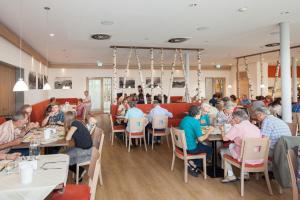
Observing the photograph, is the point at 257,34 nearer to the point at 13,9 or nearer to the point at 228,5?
the point at 228,5

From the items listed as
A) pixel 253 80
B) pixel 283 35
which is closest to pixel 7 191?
pixel 283 35

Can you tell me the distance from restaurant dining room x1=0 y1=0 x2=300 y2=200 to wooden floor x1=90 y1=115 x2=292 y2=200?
0.7 inches

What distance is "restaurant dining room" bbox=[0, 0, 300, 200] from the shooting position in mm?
2949

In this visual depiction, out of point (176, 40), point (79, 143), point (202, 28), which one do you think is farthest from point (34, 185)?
point (176, 40)

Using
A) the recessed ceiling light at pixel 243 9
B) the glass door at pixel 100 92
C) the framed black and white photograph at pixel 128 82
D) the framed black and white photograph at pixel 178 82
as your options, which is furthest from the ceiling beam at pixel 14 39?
the framed black and white photograph at pixel 178 82

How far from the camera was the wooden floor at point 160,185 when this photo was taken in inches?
141

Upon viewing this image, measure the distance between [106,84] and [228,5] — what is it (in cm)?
1193

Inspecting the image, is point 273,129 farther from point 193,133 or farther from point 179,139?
point 179,139

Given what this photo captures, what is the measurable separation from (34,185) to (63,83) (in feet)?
46.7

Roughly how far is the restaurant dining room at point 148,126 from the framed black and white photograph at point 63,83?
5123mm

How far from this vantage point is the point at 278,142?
A: 11.0ft

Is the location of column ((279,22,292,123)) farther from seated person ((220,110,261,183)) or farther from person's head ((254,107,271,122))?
seated person ((220,110,261,183))

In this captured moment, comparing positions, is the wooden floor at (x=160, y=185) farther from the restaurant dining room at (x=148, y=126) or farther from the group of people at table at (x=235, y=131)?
the group of people at table at (x=235, y=131)

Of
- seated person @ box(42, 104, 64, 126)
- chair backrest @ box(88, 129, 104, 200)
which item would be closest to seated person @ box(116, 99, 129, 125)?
seated person @ box(42, 104, 64, 126)
